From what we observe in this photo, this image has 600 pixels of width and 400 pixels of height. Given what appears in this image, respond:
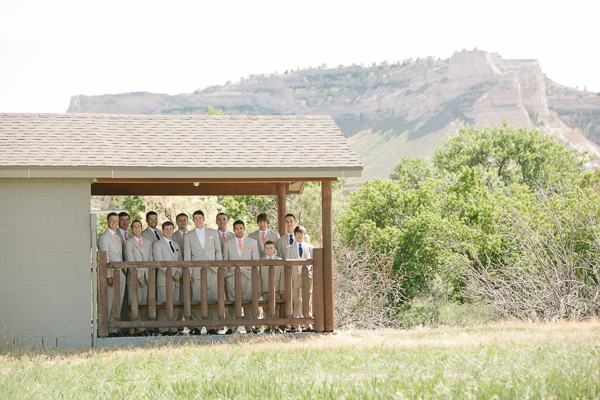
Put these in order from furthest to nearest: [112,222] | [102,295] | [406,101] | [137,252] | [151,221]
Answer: [406,101]
[151,221]
[137,252]
[112,222]
[102,295]

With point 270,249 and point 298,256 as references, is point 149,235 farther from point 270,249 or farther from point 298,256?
point 298,256

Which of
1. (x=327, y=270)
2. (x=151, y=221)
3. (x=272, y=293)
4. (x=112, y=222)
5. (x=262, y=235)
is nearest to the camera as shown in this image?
(x=272, y=293)

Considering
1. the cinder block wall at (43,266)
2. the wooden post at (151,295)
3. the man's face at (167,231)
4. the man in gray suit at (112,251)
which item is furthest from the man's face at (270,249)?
the cinder block wall at (43,266)

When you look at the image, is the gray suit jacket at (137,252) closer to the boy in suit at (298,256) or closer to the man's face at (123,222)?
the man's face at (123,222)

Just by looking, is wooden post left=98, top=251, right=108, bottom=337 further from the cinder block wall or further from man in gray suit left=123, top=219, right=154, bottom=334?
man in gray suit left=123, top=219, right=154, bottom=334

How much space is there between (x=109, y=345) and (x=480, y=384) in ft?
17.5

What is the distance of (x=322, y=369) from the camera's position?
6.28m

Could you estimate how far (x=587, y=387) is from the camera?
→ 4844 mm

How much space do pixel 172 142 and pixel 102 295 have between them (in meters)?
2.49

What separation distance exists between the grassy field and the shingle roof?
8.32 feet

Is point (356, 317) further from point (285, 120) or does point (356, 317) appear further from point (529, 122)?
point (529, 122)

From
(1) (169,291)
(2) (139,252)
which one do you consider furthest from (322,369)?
(2) (139,252)

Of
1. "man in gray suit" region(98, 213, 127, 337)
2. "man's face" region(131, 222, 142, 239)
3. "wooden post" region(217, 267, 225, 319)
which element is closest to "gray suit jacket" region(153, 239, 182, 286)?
"man's face" region(131, 222, 142, 239)

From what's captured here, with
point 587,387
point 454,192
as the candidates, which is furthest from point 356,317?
point 454,192
